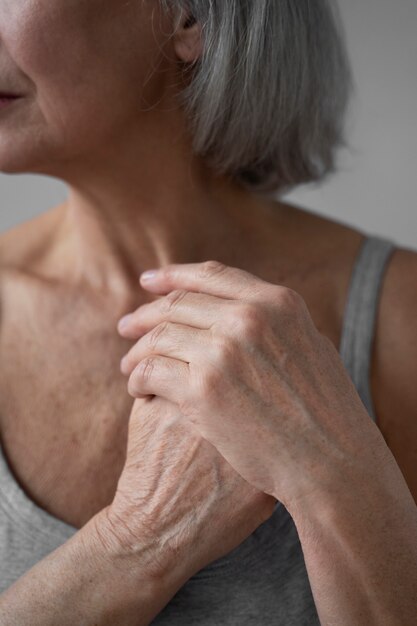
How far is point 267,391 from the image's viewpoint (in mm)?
1059

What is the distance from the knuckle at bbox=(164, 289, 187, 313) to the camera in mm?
1146

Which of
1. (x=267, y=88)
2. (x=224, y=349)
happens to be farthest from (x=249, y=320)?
(x=267, y=88)

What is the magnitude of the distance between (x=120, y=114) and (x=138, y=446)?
17.2 inches

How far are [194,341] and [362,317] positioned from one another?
13.2 inches

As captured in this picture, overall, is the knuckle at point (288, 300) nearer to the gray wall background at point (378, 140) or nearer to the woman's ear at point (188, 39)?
the woman's ear at point (188, 39)

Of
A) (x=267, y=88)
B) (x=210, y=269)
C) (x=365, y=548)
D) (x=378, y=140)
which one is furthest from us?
(x=378, y=140)

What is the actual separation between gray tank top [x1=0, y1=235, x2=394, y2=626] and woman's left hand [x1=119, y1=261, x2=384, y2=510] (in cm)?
18

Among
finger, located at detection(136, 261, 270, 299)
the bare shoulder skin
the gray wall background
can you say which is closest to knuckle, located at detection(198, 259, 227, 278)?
finger, located at detection(136, 261, 270, 299)

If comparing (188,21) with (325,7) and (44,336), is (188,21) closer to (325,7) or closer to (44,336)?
(325,7)

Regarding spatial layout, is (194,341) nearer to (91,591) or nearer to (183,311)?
(183,311)

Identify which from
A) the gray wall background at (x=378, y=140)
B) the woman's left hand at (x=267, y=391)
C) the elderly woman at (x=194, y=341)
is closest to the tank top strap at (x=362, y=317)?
the elderly woman at (x=194, y=341)

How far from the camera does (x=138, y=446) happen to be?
1179 millimetres

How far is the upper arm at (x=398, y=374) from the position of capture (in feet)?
4.24

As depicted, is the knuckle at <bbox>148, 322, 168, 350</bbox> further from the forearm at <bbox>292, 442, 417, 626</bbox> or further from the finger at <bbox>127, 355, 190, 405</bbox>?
the forearm at <bbox>292, 442, 417, 626</bbox>
